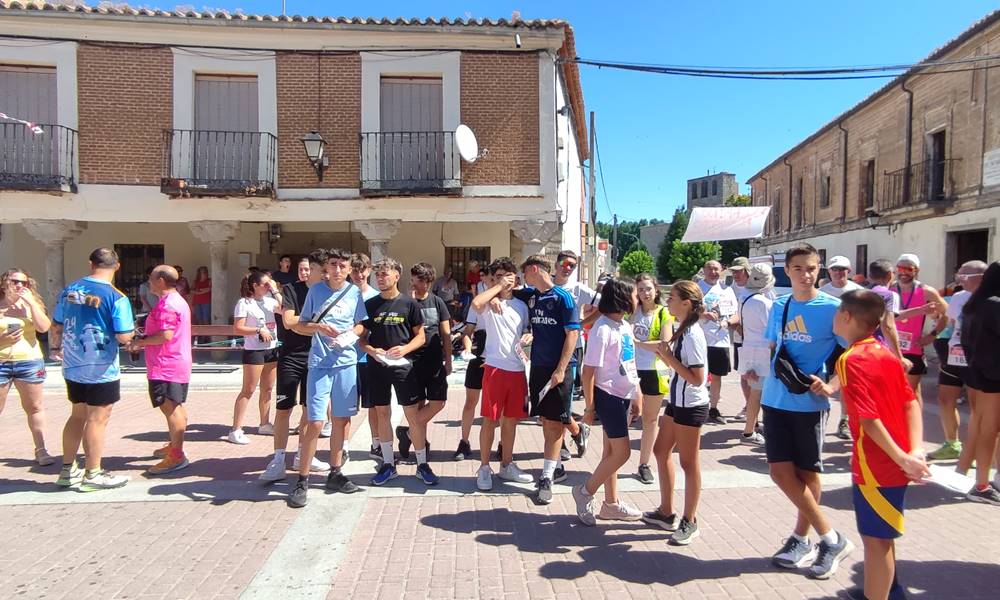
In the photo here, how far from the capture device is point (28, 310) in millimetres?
5004

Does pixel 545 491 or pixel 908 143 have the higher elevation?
pixel 908 143

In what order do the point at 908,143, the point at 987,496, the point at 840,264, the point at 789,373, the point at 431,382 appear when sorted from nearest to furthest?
the point at 789,373, the point at 987,496, the point at 431,382, the point at 840,264, the point at 908,143

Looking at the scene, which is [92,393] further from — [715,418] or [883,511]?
[715,418]

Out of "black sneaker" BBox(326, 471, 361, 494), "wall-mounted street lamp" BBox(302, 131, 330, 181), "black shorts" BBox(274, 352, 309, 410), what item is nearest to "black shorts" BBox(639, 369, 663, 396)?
"black sneaker" BBox(326, 471, 361, 494)

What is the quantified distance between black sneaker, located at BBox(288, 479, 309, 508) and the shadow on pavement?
3.37 metres

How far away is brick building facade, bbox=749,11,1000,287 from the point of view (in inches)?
571

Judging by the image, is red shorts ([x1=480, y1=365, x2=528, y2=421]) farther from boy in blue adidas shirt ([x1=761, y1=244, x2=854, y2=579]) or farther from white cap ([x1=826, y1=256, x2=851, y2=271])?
white cap ([x1=826, y1=256, x2=851, y2=271])

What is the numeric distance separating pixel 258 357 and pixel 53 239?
8.98m

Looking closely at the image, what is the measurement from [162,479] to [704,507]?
14.3 feet

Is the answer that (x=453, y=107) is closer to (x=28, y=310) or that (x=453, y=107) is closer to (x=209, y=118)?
(x=209, y=118)

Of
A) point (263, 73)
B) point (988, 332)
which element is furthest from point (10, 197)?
point (988, 332)

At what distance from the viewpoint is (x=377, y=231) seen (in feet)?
39.6

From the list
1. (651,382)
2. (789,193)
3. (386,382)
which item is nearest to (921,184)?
(789,193)

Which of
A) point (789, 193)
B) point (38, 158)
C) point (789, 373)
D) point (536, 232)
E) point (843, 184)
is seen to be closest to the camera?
point (789, 373)
